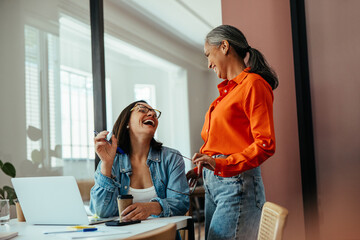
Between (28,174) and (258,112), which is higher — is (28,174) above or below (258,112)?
below

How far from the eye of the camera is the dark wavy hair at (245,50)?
1601mm

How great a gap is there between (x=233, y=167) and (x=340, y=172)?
3.52ft

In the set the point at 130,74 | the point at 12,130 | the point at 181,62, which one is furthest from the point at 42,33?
the point at 181,62

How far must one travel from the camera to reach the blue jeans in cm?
146

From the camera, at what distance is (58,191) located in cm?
140

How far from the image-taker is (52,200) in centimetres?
144

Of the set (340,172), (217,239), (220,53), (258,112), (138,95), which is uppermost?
(138,95)

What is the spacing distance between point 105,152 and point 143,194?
24cm

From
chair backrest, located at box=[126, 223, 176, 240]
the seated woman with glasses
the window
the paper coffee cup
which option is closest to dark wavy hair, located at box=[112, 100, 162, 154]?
the seated woman with glasses

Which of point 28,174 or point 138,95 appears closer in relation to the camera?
point 28,174

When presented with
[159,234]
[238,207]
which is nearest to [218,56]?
[238,207]

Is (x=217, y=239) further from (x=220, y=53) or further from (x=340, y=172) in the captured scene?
(x=340, y=172)

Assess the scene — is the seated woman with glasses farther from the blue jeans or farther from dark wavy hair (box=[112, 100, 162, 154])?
the blue jeans

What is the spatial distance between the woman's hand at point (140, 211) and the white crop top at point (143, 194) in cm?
19
